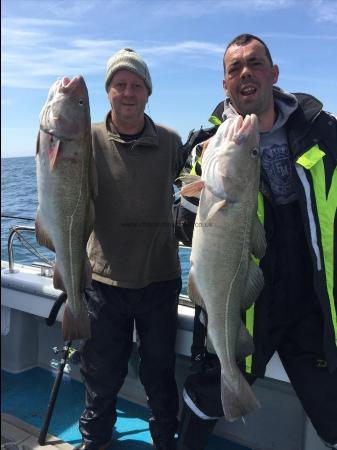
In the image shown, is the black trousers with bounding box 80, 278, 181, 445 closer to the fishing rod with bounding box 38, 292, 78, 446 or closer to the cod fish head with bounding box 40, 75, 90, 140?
the fishing rod with bounding box 38, 292, 78, 446

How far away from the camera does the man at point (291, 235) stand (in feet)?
8.21

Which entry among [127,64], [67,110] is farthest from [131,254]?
[127,64]

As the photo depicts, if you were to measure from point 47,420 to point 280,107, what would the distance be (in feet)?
9.23

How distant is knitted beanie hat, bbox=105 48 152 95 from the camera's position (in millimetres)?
2990

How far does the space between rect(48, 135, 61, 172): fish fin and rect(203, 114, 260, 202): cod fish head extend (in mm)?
829

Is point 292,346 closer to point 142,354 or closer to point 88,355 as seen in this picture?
point 142,354

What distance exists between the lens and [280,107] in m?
2.76

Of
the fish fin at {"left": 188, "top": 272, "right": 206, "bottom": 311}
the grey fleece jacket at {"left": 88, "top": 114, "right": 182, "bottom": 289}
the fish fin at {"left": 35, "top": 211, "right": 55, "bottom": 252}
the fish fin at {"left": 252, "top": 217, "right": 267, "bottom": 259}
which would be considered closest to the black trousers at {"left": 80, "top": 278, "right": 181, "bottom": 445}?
the grey fleece jacket at {"left": 88, "top": 114, "right": 182, "bottom": 289}

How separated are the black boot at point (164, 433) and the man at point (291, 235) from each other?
572mm

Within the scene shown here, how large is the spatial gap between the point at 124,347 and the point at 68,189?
1.29m

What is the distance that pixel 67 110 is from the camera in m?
2.58

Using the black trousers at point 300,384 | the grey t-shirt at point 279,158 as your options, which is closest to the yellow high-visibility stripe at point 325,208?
the grey t-shirt at point 279,158

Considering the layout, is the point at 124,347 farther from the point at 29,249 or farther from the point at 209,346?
the point at 29,249

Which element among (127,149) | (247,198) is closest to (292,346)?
(247,198)
